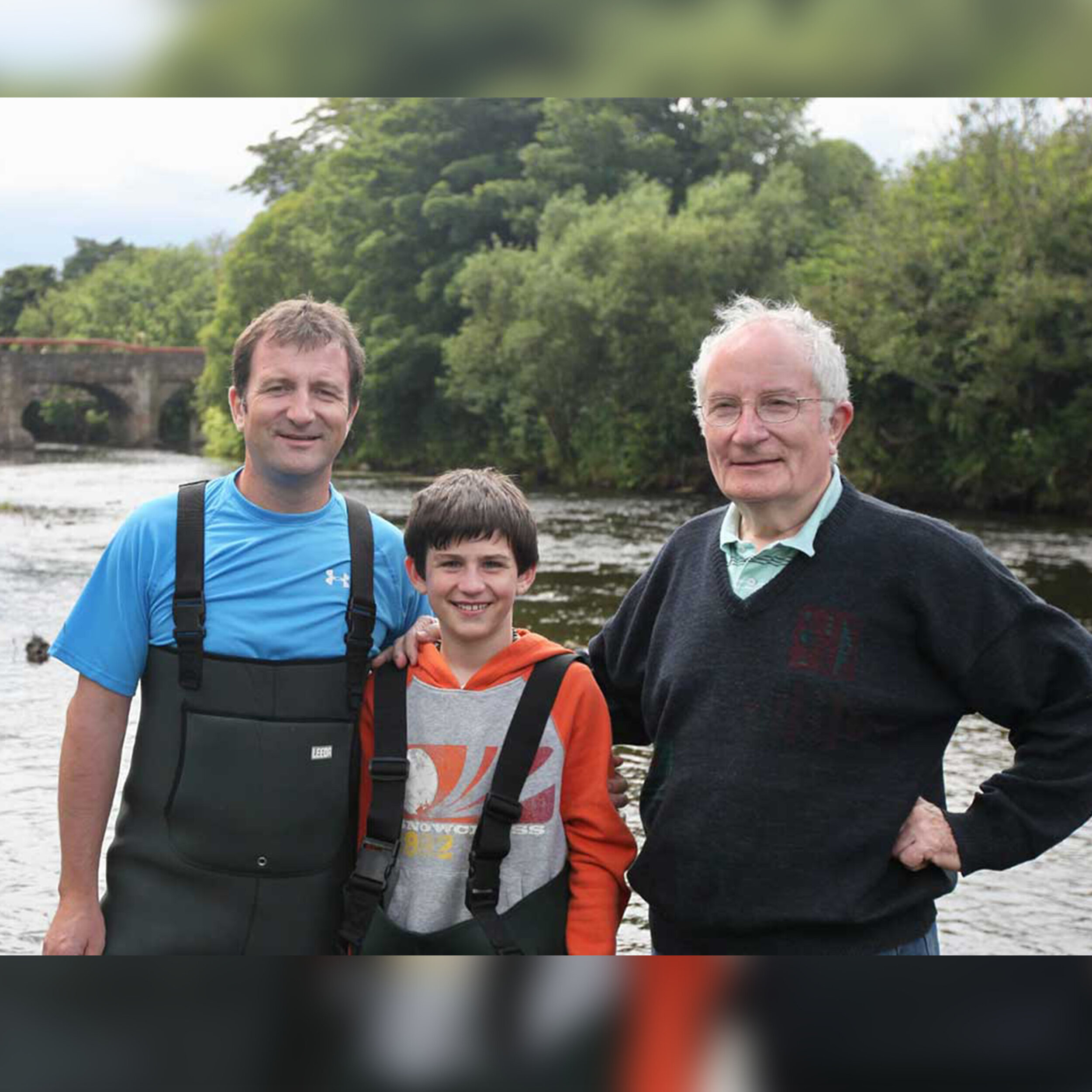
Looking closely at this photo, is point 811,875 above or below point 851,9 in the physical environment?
below

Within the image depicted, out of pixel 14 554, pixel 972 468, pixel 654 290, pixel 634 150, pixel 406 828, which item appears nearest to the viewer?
pixel 406 828

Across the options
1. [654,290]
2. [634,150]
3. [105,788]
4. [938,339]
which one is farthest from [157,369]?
[105,788]

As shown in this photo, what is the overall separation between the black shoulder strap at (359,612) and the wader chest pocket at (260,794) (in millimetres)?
80

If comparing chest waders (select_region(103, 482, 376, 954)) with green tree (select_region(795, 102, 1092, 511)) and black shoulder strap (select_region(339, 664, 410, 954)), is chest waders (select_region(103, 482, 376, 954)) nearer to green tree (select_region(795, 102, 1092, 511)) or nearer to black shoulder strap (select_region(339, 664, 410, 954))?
black shoulder strap (select_region(339, 664, 410, 954))

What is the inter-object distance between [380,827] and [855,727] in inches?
33.3

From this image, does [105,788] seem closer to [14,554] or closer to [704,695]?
[704,695]

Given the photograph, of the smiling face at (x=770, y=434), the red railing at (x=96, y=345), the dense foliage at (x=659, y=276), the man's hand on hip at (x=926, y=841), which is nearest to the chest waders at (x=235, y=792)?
the smiling face at (x=770, y=434)

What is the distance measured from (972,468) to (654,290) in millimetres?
10103

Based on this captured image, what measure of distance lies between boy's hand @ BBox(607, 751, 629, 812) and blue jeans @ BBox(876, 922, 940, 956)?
542 mm

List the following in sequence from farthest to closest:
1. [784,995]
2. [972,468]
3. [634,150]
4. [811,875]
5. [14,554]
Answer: [634,150], [972,468], [14,554], [811,875], [784,995]

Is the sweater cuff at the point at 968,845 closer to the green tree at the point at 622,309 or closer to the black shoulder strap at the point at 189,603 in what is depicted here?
the black shoulder strap at the point at 189,603

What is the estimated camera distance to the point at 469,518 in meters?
2.84

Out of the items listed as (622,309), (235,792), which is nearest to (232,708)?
(235,792)

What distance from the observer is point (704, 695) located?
2584mm
